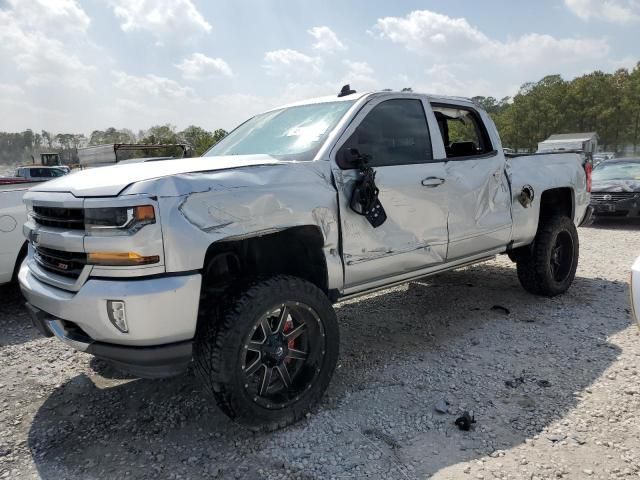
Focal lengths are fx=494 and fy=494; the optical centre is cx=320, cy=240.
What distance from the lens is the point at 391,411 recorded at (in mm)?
2982

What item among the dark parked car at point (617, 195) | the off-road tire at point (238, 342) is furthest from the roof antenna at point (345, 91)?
the dark parked car at point (617, 195)

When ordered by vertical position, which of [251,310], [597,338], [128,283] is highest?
[128,283]

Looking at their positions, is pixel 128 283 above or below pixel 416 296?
above

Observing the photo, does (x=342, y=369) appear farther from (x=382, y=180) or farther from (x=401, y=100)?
(x=401, y=100)

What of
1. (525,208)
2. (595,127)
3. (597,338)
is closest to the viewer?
(597,338)

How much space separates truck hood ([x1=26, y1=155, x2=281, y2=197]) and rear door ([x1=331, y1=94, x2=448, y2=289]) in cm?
62

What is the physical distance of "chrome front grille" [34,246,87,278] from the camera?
254 cm

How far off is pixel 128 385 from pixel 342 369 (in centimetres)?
151

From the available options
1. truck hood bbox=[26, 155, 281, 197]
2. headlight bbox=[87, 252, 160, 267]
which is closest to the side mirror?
truck hood bbox=[26, 155, 281, 197]

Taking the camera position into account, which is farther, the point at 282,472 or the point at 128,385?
the point at 128,385

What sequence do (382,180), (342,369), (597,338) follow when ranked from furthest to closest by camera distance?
(597,338) → (342,369) → (382,180)

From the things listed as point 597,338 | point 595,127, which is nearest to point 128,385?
point 597,338

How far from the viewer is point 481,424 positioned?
2.81 m

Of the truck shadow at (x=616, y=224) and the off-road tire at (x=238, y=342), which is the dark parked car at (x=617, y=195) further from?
the off-road tire at (x=238, y=342)
